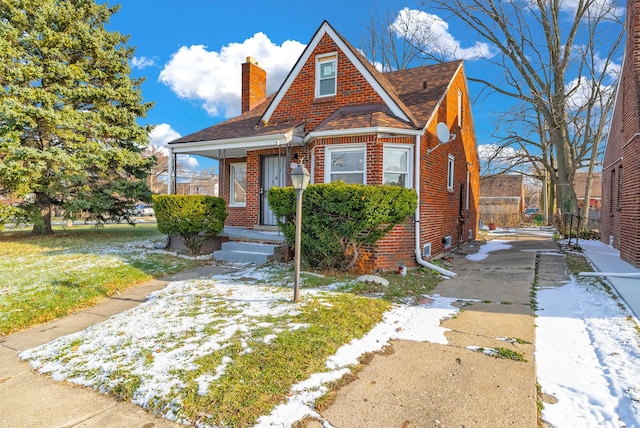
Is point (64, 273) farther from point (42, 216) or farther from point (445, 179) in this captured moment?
point (445, 179)

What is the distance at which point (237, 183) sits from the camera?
12.6 meters

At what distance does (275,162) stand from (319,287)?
5.88 m

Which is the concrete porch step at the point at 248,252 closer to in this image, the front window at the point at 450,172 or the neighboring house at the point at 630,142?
the front window at the point at 450,172

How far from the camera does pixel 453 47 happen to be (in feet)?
66.4

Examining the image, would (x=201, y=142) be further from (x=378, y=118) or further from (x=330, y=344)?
(x=330, y=344)

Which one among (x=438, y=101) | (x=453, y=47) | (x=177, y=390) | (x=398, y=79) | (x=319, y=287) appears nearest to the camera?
(x=177, y=390)

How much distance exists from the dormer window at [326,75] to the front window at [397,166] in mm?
2879

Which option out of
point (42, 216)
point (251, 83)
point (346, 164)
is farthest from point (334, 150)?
point (42, 216)

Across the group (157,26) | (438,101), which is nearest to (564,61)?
(438,101)

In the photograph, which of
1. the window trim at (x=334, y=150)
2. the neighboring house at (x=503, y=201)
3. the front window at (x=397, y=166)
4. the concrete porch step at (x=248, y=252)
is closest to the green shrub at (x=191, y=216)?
the concrete porch step at (x=248, y=252)

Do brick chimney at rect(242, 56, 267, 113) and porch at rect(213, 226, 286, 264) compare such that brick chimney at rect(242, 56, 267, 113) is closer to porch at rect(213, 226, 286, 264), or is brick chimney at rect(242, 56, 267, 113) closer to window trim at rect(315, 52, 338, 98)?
window trim at rect(315, 52, 338, 98)

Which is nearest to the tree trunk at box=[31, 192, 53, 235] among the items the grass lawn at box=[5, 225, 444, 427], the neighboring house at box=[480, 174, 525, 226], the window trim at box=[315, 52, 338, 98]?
the grass lawn at box=[5, 225, 444, 427]

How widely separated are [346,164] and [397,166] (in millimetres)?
1245

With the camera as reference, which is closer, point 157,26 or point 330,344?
point 330,344
